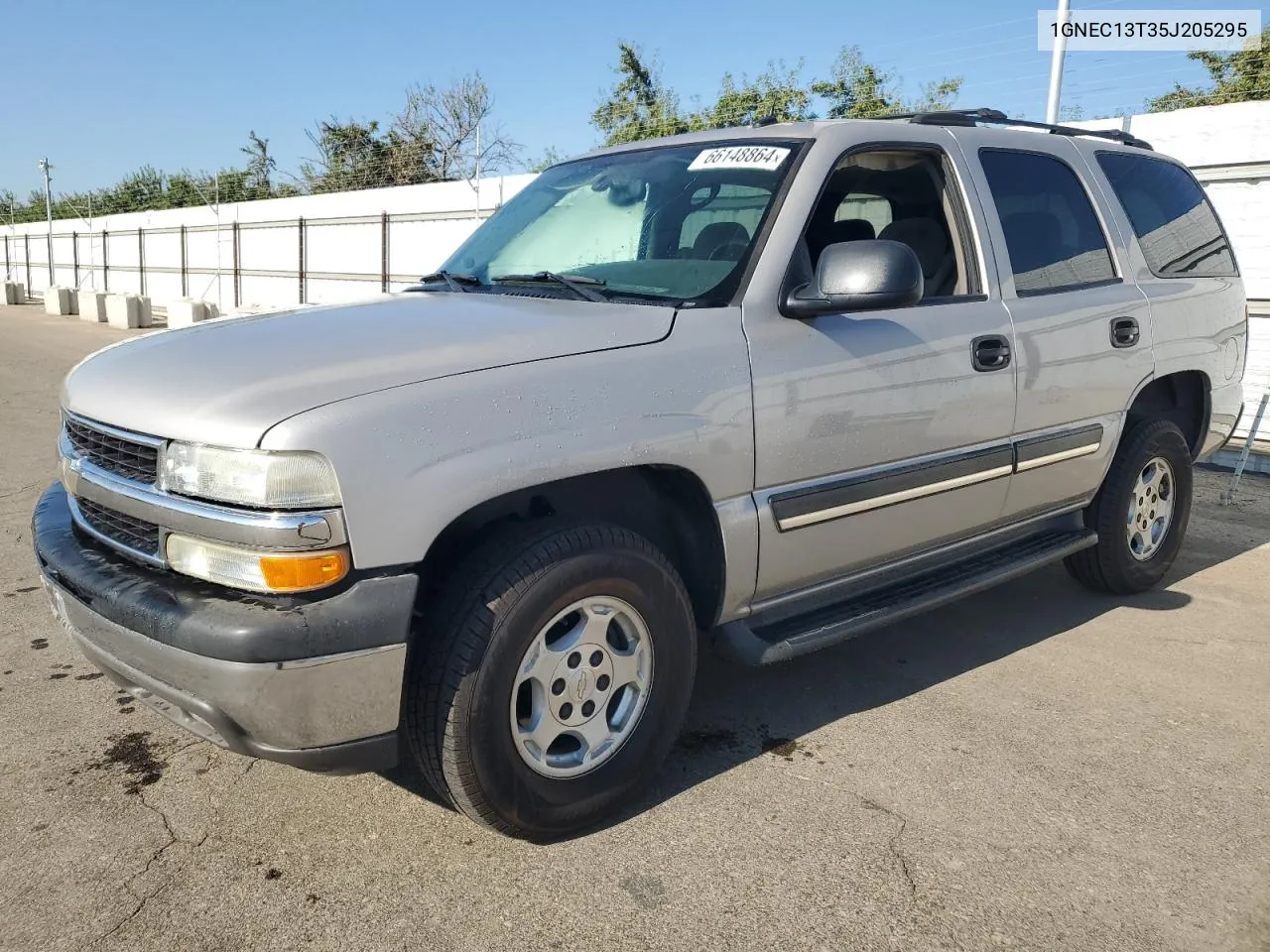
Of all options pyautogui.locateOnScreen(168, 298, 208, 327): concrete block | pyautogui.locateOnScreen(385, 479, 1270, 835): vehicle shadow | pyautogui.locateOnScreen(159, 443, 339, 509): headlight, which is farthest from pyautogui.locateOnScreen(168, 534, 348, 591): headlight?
pyautogui.locateOnScreen(168, 298, 208, 327): concrete block

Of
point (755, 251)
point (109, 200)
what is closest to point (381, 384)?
point (755, 251)

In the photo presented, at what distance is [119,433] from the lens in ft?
8.30

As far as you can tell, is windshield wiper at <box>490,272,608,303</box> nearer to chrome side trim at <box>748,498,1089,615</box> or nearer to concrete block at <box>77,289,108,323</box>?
chrome side trim at <box>748,498,1089,615</box>

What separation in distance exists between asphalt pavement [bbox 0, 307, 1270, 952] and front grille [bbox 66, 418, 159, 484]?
3.24 feet

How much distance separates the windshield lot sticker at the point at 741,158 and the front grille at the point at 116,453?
1.97 metres

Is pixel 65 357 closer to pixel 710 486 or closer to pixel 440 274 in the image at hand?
pixel 440 274

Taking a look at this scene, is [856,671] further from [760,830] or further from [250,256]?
[250,256]

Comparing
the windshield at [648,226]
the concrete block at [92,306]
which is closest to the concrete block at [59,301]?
the concrete block at [92,306]

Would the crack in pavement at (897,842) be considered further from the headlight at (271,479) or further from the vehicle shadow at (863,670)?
the headlight at (271,479)

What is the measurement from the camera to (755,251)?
3.07 metres

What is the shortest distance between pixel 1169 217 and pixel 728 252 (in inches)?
109

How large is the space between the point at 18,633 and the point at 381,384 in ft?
8.92

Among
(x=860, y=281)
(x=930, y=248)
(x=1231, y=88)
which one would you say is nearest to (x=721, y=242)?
(x=860, y=281)

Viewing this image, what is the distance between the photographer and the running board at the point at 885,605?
307cm
